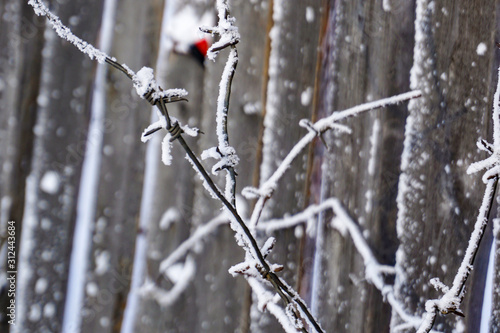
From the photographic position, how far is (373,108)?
696 millimetres

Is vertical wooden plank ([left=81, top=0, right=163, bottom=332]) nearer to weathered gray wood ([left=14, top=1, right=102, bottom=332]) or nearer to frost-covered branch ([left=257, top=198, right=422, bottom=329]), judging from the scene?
weathered gray wood ([left=14, top=1, right=102, bottom=332])

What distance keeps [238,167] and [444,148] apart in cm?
32

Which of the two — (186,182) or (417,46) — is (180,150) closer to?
(186,182)

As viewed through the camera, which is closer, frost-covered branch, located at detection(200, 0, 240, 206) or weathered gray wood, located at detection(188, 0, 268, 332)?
frost-covered branch, located at detection(200, 0, 240, 206)

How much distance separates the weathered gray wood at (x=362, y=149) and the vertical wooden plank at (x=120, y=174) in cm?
30

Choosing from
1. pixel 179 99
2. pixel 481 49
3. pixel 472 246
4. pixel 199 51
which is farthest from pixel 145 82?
pixel 481 49

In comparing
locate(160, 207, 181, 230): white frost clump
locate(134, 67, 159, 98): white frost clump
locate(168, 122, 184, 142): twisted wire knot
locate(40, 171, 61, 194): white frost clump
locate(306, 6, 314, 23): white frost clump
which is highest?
locate(306, 6, 314, 23): white frost clump

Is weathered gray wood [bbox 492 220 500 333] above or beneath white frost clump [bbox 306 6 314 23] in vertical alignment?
beneath

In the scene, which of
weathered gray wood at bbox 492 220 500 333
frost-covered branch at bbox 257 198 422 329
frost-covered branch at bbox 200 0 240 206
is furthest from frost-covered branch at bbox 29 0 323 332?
weathered gray wood at bbox 492 220 500 333

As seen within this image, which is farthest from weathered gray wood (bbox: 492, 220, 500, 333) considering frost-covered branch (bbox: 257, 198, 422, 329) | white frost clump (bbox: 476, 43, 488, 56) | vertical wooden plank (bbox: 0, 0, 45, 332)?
vertical wooden plank (bbox: 0, 0, 45, 332)

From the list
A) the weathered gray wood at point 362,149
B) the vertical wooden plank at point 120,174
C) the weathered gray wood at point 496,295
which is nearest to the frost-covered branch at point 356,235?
the weathered gray wood at point 362,149

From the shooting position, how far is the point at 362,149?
28.1 inches

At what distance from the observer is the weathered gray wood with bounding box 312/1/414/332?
70 centimetres

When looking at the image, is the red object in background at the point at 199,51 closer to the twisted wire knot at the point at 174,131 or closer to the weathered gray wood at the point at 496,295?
the twisted wire knot at the point at 174,131
